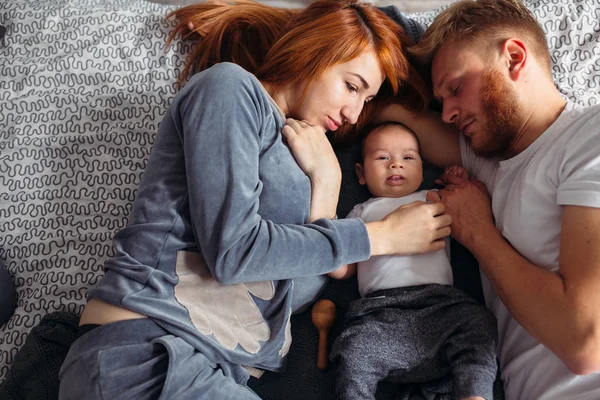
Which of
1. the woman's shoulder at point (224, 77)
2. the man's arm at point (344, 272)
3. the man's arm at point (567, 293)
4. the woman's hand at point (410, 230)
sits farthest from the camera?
the man's arm at point (344, 272)

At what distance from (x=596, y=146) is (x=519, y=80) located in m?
0.30

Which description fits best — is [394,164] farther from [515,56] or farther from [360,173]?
[515,56]

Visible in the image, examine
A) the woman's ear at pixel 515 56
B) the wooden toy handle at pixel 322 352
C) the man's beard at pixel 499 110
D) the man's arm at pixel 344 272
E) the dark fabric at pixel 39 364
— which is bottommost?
the wooden toy handle at pixel 322 352

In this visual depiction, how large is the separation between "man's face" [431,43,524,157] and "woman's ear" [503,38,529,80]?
2 cm

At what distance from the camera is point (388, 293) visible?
4.70 ft

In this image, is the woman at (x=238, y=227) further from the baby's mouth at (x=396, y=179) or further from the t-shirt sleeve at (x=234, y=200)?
the baby's mouth at (x=396, y=179)

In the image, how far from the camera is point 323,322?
1.47 meters

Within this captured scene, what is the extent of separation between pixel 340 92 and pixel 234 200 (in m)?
0.50

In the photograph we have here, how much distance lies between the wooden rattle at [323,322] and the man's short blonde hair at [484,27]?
0.80 metres

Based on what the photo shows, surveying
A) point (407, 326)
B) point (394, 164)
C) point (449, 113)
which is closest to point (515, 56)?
point (449, 113)

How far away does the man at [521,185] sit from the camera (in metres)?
1.15

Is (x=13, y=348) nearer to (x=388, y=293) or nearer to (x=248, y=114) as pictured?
(x=248, y=114)

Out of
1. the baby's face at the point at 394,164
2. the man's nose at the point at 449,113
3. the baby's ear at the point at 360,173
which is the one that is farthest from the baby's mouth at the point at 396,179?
the man's nose at the point at 449,113

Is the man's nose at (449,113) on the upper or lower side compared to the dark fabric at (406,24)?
lower
